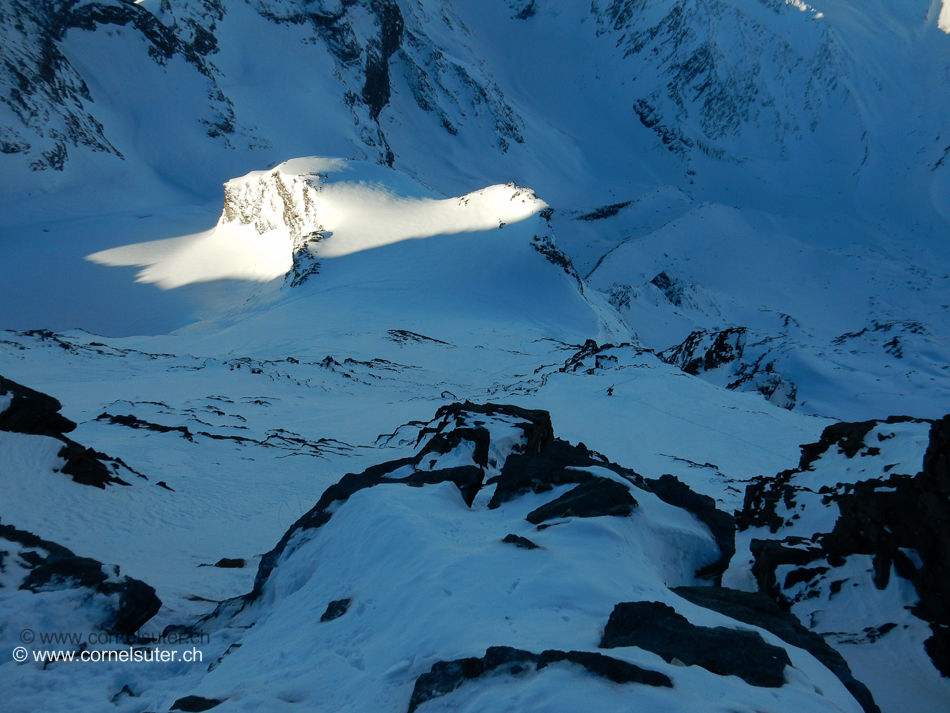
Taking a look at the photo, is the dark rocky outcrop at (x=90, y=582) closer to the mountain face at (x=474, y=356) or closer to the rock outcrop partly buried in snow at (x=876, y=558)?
the mountain face at (x=474, y=356)

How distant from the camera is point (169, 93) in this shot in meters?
47.7

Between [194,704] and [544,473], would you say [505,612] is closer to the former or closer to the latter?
[194,704]

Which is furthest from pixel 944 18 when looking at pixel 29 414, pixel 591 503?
pixel 29 414

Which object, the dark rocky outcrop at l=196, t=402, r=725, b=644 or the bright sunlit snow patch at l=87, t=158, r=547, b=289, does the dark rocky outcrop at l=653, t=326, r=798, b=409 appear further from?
the dark rocky outcrop at l=196, t=402, r=725, b=644

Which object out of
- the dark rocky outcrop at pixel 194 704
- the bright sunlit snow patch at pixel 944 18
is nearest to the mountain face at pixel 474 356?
the dark rocky outcrop at pixel 194 704

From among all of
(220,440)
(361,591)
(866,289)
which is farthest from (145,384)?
(866,289)

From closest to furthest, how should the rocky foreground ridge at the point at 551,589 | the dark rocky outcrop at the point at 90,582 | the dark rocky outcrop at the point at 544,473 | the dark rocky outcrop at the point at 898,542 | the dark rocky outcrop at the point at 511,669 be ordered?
1. the dark rocky outcrop at the point at 511,669
2. the rocky foreground ridge at the point at 551,589
3. the dark rocky outcrop at the point at 90,582
4. the dark rocky outcrop at the point at 898,542
5. the dark rocky outcrop at the point at 544,473

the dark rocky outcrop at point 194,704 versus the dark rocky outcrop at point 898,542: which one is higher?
the dark rocky outcrop at point 194,704

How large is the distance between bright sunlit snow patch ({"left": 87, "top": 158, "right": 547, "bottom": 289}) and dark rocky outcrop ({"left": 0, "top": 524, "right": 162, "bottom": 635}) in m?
28.5

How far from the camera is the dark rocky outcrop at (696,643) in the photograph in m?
3.51

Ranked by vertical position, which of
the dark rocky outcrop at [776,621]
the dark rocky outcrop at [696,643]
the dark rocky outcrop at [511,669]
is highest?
the dark rocky outcrop at [511,669]

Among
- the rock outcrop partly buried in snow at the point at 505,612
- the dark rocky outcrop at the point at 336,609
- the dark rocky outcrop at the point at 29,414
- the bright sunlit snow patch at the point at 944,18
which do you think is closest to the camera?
the rock outcrop partly buried in snow at the point at 505,612

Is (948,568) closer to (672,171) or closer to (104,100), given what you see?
(104,100)

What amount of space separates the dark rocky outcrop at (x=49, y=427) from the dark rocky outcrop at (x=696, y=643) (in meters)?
7.15
